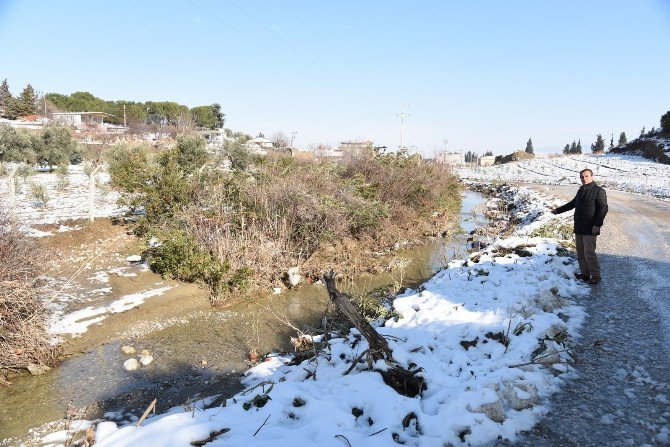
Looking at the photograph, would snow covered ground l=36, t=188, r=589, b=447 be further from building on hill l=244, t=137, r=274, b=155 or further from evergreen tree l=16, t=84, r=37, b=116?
evergreen tree l=16, t=84, r=37, b=116

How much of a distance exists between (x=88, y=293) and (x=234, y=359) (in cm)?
383

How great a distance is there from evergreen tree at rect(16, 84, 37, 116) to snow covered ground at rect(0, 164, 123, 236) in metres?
49.0

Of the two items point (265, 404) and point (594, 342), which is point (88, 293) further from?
point (594, 342)

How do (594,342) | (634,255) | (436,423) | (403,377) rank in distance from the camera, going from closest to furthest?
1. (436,423)
2. (403,377)
3. (594,342)
4. (634,255)

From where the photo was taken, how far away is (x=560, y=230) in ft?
36.1

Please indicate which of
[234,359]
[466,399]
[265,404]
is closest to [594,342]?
[466,399]

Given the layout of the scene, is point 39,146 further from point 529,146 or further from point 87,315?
point 529,146

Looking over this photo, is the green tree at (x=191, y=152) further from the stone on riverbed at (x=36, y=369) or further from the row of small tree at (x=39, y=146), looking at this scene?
the stone on riverbed at (x=36, y=369)

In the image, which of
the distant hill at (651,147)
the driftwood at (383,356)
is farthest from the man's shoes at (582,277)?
the distant hill at (651,147)

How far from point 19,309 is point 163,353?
206 cm

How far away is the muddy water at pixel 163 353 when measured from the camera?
5184mm

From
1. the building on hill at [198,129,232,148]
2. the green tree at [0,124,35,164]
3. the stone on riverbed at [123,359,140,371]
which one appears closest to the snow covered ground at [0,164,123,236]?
the green tree at [0,124,35,164]

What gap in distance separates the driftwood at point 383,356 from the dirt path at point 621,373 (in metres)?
1.10

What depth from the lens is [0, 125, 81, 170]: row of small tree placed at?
779 inches
